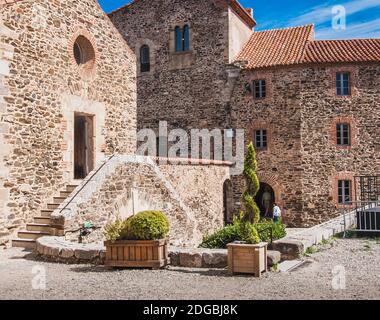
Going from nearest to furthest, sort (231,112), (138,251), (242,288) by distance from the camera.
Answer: (242,288)
(138,251)
(231,112)

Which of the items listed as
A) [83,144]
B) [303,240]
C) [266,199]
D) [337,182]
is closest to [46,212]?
[83,144]

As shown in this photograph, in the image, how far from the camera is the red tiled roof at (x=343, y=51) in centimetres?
2205

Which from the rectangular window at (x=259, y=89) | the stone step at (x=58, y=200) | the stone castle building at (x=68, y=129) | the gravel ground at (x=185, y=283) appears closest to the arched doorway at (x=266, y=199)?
the rectangular window at (x=259, y=89)

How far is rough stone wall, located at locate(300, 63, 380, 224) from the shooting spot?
22.2 m

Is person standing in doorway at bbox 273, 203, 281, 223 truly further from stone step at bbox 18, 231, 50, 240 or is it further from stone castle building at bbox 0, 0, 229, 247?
stone step at bbox 18, 231, 50, 240

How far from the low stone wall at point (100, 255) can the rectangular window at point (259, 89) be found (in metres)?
15.6

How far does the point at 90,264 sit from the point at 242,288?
3.44 metres

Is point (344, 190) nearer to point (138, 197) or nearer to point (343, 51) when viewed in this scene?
point (343, 51)

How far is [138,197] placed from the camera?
43.8ft

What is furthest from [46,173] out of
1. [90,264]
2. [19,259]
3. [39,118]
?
[90,264]

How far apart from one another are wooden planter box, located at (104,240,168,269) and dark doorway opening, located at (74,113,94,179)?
22.1ft

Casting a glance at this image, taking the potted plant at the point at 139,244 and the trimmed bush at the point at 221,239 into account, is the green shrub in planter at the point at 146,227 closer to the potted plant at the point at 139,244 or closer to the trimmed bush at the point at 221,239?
the potted plant at the point at 139,244

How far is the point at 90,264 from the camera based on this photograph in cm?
901
